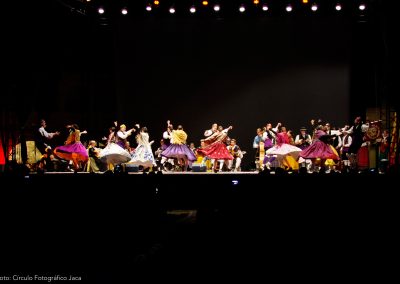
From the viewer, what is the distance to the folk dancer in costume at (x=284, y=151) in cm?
1175

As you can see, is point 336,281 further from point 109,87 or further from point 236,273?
point 109,87

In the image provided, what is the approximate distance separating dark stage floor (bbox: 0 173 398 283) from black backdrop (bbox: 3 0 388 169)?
413 inches

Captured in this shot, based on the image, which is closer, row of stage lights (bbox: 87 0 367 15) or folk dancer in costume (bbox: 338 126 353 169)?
row of stage lights (bbox: 87 0 367 15)

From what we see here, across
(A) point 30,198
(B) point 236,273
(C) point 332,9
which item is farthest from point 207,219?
(C) point 332,9

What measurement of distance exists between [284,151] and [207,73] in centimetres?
469

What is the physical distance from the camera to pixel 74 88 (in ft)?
49.0

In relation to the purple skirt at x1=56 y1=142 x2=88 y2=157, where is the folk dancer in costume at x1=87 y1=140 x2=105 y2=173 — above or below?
below

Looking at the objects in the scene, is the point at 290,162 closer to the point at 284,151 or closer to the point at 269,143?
the point at 284,151

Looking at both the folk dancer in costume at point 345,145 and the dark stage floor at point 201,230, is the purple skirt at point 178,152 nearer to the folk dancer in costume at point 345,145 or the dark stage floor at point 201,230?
the folk dancer in costume at point 345,145

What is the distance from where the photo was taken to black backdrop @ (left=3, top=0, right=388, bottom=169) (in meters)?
14.6

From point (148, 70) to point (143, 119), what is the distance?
1.67 metres

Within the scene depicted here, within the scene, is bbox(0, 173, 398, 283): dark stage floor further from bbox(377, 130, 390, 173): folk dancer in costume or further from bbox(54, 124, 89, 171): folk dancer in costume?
bbox(377, 130, 390, 173): folk dancer in costume

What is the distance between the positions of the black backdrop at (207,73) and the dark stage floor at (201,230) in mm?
10501

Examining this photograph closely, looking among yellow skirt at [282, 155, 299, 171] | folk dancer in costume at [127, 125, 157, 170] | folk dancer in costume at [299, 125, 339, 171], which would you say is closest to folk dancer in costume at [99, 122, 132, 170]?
folk dancer in costume at [127, 125, 157, 170]
